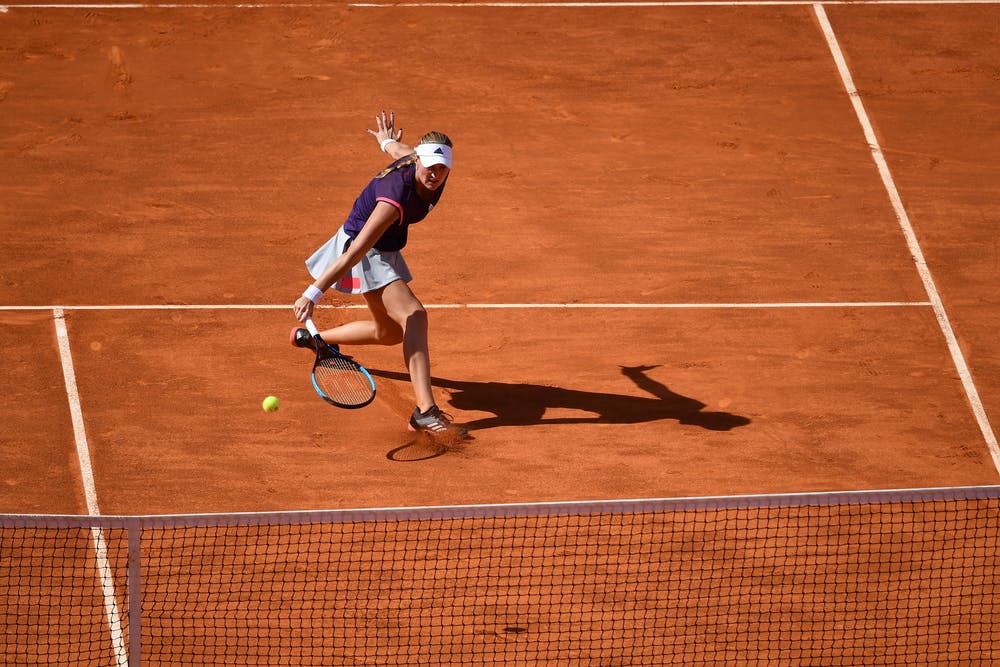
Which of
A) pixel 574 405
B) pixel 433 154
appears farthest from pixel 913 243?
pixel 433 154

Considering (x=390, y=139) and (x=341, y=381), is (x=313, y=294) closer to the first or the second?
(x=341, y=381)

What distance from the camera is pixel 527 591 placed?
813 centimetres

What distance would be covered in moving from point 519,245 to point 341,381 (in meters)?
3.21

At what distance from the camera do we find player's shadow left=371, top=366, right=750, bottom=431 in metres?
9.97

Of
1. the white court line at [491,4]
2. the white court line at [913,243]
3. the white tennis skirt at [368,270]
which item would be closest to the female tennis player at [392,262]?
the white tennis skirt at [368,270]

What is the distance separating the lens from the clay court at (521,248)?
9.55 meters

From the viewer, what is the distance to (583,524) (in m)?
8.79

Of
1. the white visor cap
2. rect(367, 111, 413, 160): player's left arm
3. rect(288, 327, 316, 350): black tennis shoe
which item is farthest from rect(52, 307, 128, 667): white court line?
the white visor cap

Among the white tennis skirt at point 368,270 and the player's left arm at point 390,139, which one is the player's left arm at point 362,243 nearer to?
the white tennis skirt at point 368,270

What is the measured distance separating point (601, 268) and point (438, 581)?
4.44m

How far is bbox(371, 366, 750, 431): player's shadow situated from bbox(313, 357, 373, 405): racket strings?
83 cm

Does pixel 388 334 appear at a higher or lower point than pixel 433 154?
lower

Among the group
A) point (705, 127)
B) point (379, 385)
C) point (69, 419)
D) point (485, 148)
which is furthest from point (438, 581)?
point (705, 127)

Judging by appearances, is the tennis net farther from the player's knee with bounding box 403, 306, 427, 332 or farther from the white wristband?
the white wristband
